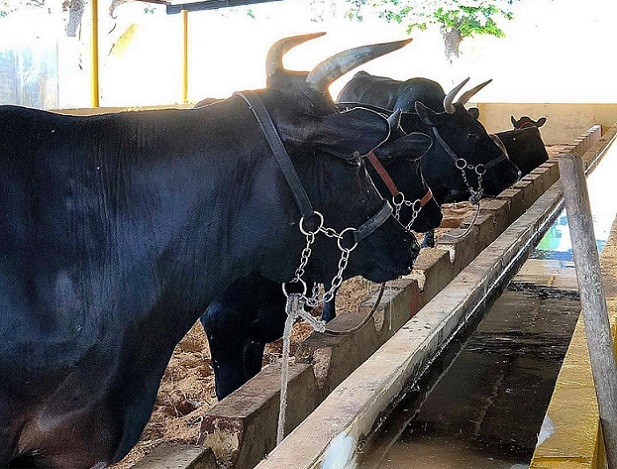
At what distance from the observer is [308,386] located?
10.7 feet

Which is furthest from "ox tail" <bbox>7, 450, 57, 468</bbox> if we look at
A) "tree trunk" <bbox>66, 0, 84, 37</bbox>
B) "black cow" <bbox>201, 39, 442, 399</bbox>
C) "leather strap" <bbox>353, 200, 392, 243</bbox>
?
"tree trunk" <bbox>66, 0, 84, 37</bbox>

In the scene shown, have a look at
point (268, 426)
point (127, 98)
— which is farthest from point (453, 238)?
point (127, 98)

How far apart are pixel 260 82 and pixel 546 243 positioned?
16.2m

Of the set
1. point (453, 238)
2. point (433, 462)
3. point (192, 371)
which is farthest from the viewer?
point (453, 238)

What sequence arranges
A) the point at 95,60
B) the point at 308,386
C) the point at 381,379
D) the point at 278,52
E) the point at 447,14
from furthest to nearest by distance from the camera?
1. the point at 447,14
2. the point at 95,60
3. the point at 308,386
4. the point at 381,379
5. the point at 278,52

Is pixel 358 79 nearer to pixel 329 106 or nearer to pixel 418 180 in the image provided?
pixel 418 180

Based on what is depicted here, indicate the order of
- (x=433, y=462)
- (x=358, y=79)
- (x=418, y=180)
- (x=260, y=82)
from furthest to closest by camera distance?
(x=260, y=82) < (x=358, y=79) < (x=418, y=180) < (x=433, y=462)

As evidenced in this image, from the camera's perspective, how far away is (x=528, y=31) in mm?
26359

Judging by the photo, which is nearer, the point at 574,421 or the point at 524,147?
the point at 574,421

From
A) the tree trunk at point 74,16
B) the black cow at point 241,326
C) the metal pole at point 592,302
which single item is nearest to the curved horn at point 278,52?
the metal pole at point 592,302

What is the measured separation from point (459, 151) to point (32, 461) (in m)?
4.67

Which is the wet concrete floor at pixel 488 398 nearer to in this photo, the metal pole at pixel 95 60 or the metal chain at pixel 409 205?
the metal chain at pixel 409 205

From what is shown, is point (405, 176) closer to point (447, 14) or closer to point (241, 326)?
point (241, 326)

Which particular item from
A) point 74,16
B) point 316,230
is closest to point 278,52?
point 316,230
